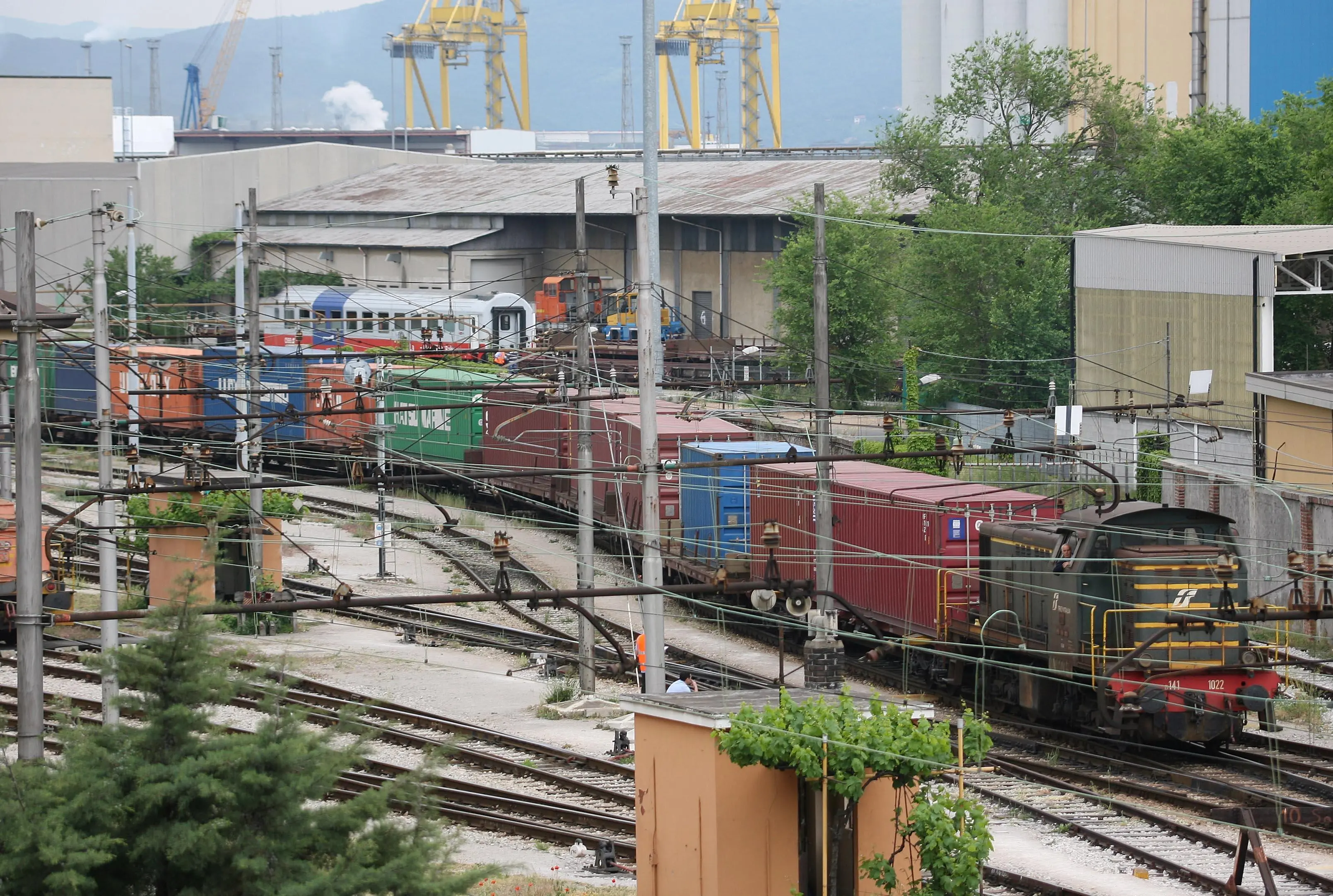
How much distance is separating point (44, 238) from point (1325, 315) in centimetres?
6083

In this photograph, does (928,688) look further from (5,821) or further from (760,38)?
(760,38)

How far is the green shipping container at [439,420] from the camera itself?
41656 millimetres

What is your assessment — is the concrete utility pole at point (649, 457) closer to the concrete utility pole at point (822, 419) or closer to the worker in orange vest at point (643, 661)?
the worker in orange vest at point (643, 661)

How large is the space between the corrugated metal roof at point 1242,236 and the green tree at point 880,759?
935 inches

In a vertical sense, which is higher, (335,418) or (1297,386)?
(1297,386)

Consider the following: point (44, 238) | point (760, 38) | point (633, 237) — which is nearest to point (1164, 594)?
point (633, 237)

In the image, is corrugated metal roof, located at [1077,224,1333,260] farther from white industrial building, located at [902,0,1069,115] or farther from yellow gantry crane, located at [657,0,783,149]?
yellow gantry crane, located at [657,0,783,149]

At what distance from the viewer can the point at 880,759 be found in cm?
1264

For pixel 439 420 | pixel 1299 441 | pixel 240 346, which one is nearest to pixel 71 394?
pixel 240 346

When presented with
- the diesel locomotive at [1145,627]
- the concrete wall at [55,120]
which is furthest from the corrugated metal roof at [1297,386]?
the concrete wall at [55,120]

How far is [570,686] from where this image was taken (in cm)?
2672

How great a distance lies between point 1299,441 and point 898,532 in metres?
10.1

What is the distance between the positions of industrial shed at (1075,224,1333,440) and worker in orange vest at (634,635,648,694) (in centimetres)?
1399

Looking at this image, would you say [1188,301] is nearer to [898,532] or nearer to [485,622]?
[898,532]
